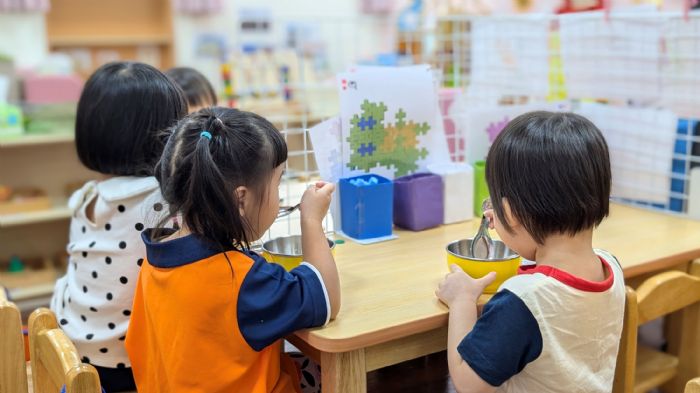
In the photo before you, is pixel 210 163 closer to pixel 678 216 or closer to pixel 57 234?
pixel 678 216

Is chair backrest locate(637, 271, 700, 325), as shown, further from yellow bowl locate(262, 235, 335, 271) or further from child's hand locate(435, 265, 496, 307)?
yellow bowl locate(262, 235, 335, 271)

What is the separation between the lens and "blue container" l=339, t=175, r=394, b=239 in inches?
57.7

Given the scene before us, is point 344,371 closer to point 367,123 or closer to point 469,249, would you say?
point 469,249

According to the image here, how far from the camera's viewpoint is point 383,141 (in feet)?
5.12

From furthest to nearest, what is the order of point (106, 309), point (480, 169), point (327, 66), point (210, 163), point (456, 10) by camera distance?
point (327, 66), point (456, 10), point (480, 169), point (106, 309), point (210, 163)

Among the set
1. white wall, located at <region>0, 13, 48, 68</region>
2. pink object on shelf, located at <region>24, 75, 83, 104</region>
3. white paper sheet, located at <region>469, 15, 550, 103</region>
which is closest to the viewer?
white paper sheet, located at <region>469, 15, 550, 103</region>

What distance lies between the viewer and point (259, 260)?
1079mm

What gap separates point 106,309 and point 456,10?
6.81ft

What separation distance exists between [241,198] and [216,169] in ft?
0.23

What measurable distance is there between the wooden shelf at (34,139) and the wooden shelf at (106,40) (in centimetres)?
102

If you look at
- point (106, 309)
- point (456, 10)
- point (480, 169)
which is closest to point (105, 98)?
point (106, 309)

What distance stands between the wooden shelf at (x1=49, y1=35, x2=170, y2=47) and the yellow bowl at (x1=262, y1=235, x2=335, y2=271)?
286 centimetres

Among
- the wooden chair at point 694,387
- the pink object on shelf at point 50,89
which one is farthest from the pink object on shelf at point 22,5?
the wooden chair at point 694,387

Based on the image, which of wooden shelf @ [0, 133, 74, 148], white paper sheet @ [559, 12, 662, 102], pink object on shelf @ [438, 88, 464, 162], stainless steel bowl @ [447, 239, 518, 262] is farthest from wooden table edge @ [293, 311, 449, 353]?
wooden shelf @ [0, 133, 74, 148]
